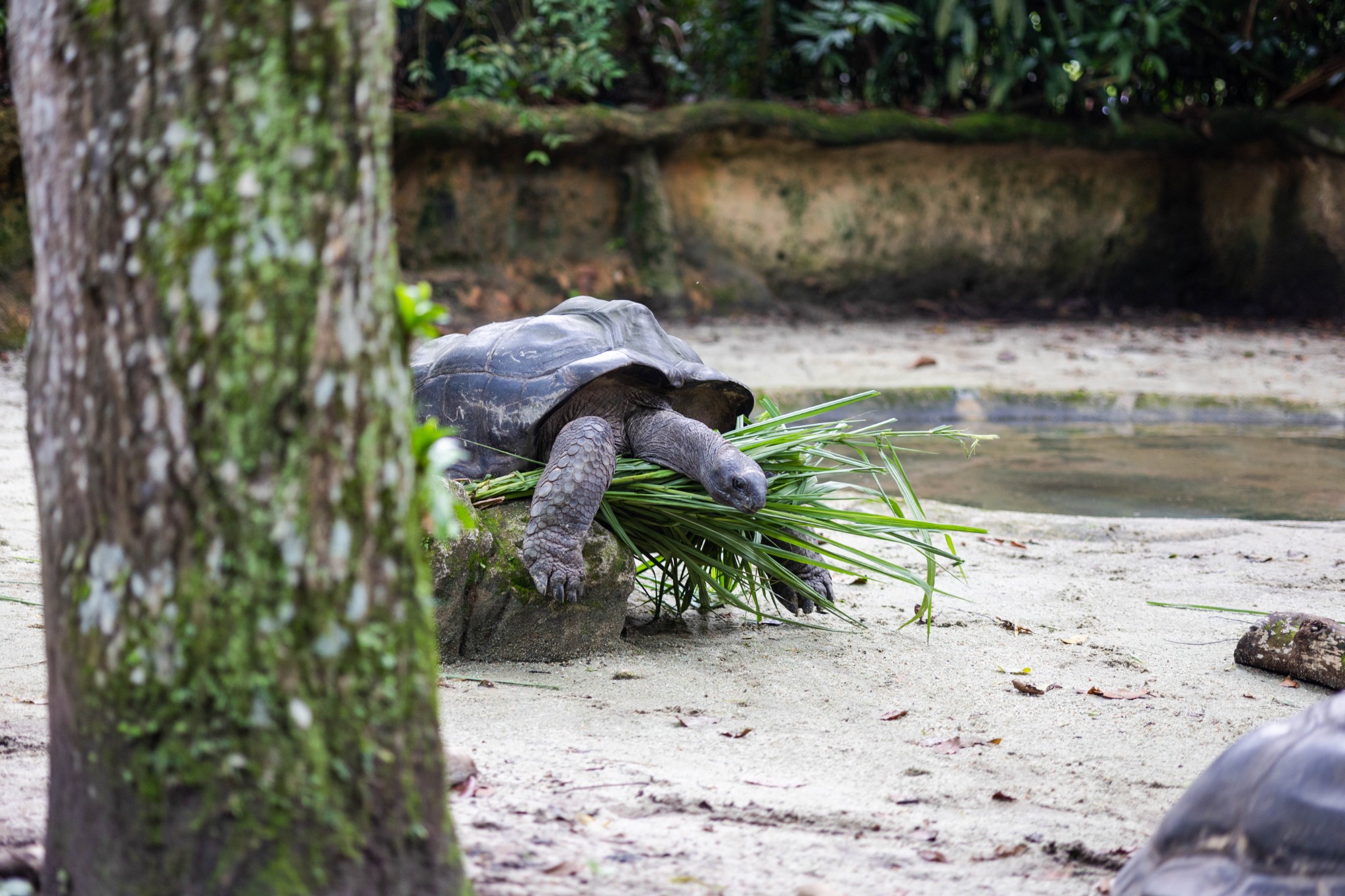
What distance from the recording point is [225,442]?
1.01 metres

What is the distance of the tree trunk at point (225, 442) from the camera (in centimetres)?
101

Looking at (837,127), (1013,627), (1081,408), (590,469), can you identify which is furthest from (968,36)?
(590,469)

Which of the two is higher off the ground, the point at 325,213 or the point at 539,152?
the point at 539,152

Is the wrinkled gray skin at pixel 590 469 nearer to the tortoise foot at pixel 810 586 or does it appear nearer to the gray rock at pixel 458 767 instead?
the tortoise foot at pixel 810 586

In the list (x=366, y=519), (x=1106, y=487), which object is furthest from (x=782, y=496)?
(x=1106, y=487)

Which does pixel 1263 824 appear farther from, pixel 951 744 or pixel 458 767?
pixel 458 767

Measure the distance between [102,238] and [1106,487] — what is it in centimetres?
500

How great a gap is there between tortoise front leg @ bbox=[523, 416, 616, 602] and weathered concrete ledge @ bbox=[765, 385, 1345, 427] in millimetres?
4447

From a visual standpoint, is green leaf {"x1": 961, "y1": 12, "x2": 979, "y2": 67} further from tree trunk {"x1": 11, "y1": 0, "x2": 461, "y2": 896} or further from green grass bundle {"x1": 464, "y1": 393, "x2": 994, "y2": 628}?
tree trunk {"x1": 11, "y1": 0, "x2": 461, "y2": 896}

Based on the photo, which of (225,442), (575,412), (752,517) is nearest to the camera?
(225,442)

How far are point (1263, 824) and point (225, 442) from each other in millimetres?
1170

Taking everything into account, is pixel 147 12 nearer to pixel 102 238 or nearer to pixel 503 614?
pixel 102 238

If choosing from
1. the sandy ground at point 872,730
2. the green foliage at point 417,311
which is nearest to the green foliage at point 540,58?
the sandy ground at point 872,730

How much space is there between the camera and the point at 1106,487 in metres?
5.32
